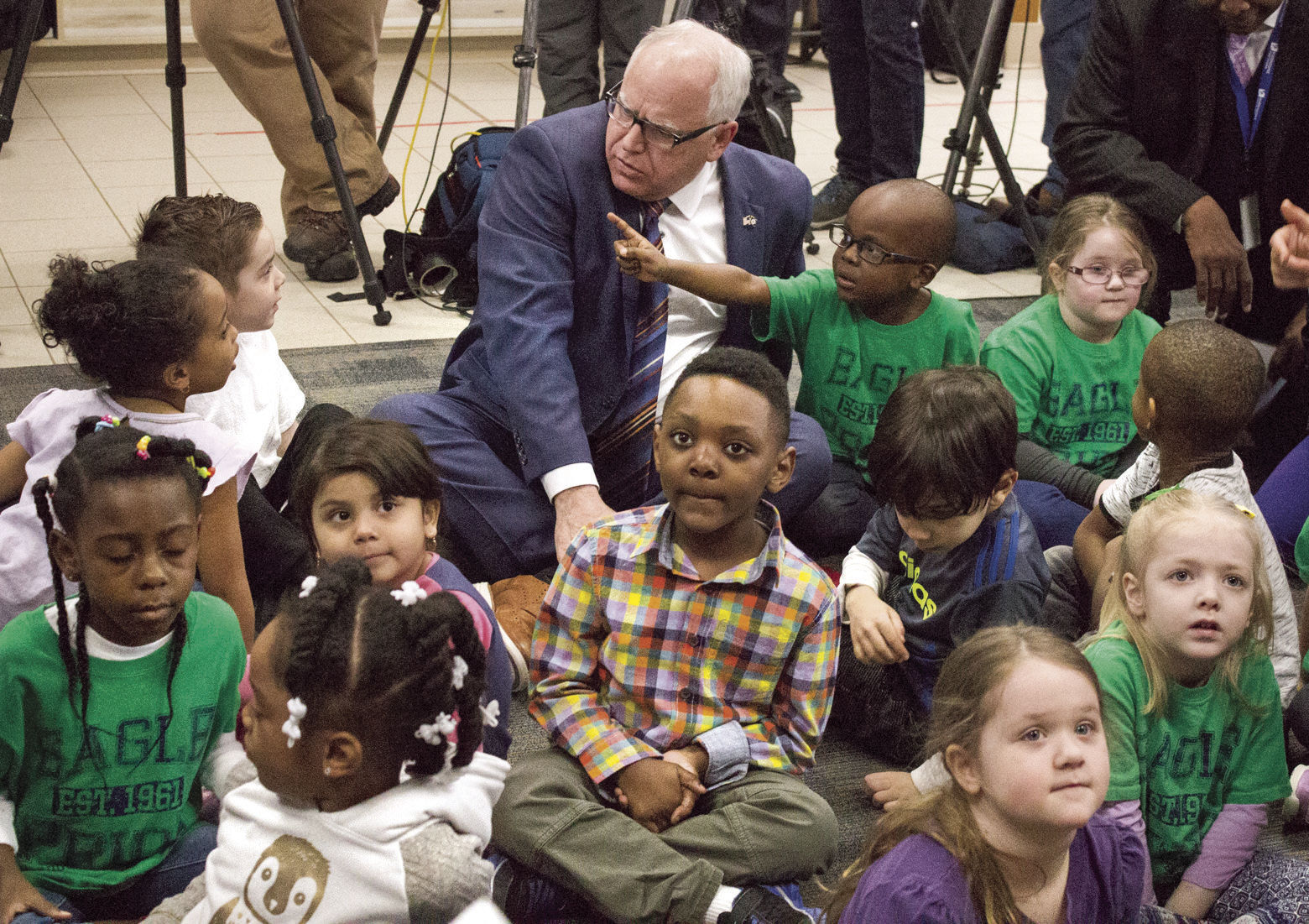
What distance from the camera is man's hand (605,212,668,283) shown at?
2078 mm

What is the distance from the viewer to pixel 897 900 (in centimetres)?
127

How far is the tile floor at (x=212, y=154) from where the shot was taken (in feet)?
11.2

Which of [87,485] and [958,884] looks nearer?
[958,884]

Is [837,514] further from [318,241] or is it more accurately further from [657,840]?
[318,241]

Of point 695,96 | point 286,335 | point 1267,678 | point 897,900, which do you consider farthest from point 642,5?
point 897,900

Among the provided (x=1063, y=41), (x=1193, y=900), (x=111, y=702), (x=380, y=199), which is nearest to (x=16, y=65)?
(x=380, y=199)

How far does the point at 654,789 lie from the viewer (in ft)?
5.26

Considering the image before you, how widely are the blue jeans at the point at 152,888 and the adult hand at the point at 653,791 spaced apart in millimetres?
459

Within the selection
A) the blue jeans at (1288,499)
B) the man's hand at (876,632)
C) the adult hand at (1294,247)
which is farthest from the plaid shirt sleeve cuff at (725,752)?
the adult hand at (1294,247)

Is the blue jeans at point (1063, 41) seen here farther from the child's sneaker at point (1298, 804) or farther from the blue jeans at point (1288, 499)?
the child's sneaker at point (1298, 804)

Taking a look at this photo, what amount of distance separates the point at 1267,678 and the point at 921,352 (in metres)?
0.83

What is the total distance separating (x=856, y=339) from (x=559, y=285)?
0.50m

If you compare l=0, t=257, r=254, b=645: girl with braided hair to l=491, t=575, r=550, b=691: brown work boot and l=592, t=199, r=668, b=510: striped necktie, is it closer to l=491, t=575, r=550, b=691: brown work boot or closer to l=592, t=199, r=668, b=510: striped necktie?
l=491, t=575, r=550, b=691: brown work boot

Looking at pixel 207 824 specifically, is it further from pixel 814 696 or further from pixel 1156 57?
pixel 1156 57
